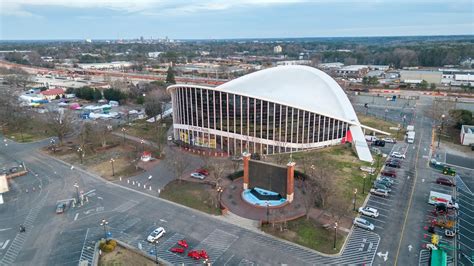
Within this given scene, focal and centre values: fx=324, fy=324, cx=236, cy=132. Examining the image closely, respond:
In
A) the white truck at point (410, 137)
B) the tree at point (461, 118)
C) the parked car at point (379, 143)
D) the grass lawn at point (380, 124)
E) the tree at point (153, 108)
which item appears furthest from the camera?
the tree at point (153, 108)

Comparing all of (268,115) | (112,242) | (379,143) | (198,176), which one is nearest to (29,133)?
(198,176)

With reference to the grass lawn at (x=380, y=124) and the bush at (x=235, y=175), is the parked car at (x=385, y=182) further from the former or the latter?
the grass lawn at (x=380, y=124)

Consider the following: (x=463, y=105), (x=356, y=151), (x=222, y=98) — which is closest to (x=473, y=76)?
(x=463, y=105)

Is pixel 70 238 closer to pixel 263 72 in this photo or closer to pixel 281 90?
pixel 281 90

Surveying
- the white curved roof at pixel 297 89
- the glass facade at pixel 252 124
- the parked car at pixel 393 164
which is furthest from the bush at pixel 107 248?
the parked car at pixel 393 164

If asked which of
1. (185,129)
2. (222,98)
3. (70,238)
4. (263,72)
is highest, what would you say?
(263,72)

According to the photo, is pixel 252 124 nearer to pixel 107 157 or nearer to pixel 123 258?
pixel 107 157

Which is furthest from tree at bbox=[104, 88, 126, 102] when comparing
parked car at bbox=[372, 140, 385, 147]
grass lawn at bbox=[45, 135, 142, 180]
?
parked car at bbox=[372, 140, 385, 147]
